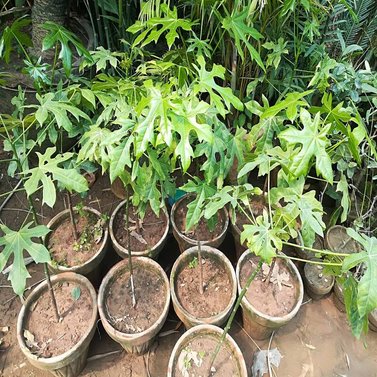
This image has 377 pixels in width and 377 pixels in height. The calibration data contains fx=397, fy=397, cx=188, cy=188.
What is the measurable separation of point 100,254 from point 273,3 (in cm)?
119

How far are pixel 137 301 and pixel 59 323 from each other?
1.00 ft

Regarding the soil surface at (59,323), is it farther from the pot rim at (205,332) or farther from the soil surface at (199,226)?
the soil surface at (199,226)

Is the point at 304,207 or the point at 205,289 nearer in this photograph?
the point at 304,207

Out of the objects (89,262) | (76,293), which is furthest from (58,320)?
(89,262)

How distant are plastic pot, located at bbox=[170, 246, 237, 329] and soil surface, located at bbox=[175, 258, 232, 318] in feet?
0.06

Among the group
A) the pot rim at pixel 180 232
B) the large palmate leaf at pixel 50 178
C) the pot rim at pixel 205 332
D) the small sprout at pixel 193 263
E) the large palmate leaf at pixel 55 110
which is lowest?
the pot rim at pixel 205 332

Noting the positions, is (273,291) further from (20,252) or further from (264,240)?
(20,252)

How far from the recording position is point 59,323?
1.52m

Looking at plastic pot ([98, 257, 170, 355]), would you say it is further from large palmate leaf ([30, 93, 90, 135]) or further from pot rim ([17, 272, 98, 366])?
large palmate leaf ([30, 93, 90, 135])

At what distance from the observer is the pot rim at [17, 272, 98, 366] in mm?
1394

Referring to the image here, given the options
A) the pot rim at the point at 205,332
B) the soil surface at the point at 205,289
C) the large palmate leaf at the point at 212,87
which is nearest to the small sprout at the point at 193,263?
the soil surface at the point at 205,289

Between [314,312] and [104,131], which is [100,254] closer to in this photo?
[104,131]

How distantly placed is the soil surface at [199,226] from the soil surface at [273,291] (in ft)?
0.64

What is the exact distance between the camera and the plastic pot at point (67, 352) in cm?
140
